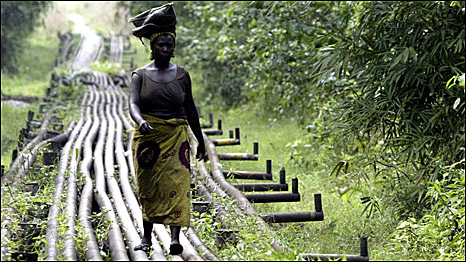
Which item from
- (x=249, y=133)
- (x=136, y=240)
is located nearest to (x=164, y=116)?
(x=136, y=240)

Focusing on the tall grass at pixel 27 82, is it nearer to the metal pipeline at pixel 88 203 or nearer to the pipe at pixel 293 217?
the metal pipeline at pixel 88 203

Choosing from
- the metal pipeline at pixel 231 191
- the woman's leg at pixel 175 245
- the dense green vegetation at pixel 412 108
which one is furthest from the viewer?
the dense green vegetation at pixel 412 108

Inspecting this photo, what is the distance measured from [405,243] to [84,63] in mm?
25560

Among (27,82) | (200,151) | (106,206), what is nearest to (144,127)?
(200,151)

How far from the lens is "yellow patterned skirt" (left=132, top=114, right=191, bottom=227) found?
5621mm

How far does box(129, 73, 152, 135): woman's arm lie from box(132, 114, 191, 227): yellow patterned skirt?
0.54 ft

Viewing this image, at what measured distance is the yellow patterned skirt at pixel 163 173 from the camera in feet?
18.4

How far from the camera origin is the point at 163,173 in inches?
222

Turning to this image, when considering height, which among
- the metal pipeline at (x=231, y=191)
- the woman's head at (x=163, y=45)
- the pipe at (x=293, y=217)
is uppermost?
the woman's head at (x=163, y=45)

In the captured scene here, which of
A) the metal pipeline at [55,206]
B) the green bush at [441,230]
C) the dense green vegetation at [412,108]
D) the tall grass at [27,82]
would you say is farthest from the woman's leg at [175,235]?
the tall grass at [27,82]

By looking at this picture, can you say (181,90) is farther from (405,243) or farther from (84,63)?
(84,63)

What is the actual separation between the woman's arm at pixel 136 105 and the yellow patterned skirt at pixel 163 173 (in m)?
0.16

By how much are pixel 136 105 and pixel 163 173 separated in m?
0.57

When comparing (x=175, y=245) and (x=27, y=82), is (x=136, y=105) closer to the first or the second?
(x=175, y=245)
